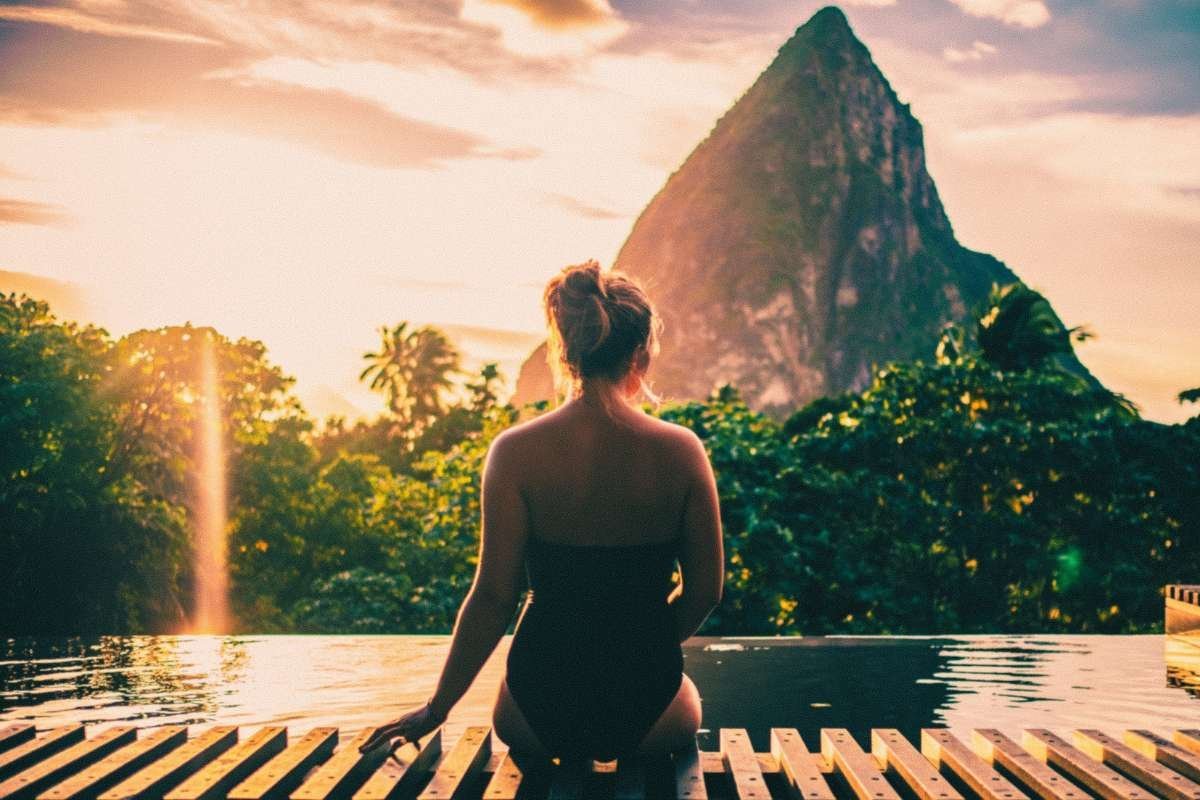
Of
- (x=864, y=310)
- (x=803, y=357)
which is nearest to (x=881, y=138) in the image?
(x=864, y=310)

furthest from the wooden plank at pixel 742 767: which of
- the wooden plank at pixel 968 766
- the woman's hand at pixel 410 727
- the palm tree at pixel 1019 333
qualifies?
the palm tree at pixel 1019 333

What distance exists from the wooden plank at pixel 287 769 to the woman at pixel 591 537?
25 centimetres

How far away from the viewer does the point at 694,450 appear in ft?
10.5

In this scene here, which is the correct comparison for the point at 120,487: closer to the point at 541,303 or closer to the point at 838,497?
the point at 838,497

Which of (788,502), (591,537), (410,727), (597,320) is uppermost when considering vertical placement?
(597,320)

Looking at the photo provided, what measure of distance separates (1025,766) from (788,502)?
39.7 feet

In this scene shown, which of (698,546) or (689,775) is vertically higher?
(698,546)

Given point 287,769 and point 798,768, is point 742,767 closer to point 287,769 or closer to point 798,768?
point 798,768

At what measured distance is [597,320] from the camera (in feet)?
10.1

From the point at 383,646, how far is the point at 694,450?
7647 mm

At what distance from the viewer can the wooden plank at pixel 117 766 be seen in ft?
10.7

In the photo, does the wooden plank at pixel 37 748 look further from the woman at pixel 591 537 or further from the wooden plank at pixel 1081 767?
the wooden plank at pixel 1081 767

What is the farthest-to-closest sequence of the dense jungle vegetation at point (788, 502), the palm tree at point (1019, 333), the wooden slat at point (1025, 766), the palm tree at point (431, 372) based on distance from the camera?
the palm tree at point (431, 372) → the palm tree at point (1019, 333) → the dense jungle vegetation at point (788, 502) → the wooden slat at point (1025, 766)

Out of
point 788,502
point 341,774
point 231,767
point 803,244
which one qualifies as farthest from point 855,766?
point 803,244
